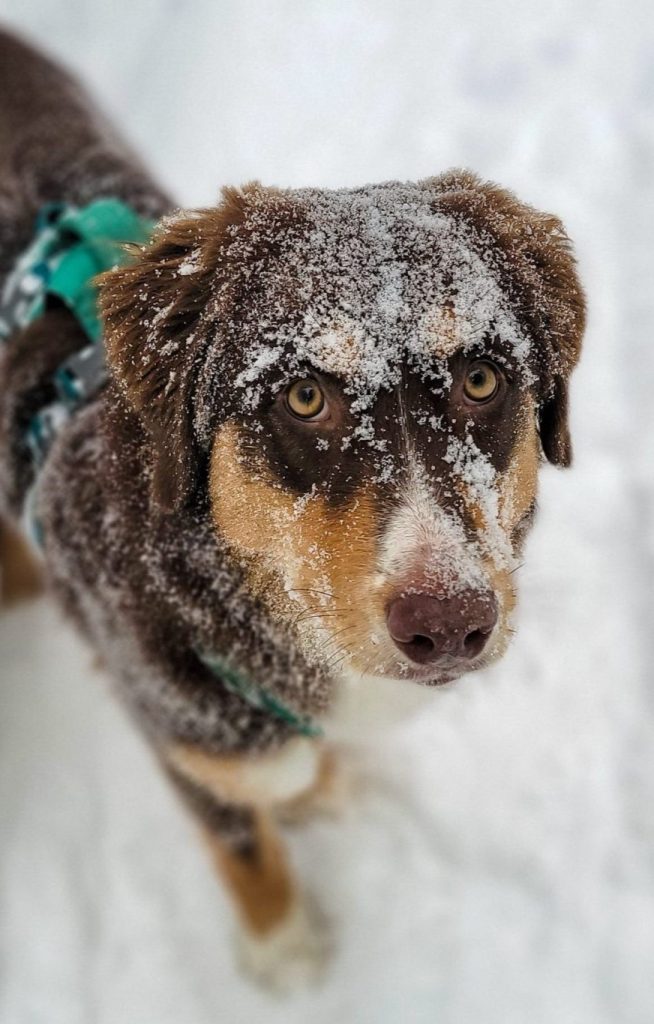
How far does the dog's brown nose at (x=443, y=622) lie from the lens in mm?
1400

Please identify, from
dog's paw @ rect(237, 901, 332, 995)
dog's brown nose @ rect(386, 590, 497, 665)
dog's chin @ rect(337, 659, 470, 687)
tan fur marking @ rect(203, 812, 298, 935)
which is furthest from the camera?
dog's paw @ rect(237, 901, 332, 995)

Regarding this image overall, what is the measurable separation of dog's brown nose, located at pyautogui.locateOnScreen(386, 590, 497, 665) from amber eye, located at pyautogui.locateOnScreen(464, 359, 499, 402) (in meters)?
0.39

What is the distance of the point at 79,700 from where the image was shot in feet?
11.0

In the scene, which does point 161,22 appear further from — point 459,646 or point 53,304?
point 459,646

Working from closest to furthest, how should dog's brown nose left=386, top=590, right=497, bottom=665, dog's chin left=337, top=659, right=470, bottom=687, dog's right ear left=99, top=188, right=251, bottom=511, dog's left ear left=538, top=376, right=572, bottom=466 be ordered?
dog's brown nose left=386, top=590, right=497, bottom=665
dog's chin left=337, top=659, right=470, bottom=687
dog's right ear left=99, top=188, right=251, bottom=511
dog's left ear left=538, top=376, right=572, bottom=466

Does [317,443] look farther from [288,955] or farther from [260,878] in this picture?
[288,955]

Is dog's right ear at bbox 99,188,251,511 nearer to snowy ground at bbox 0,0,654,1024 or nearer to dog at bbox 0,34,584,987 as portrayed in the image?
dog at bbox 0,34,584,987

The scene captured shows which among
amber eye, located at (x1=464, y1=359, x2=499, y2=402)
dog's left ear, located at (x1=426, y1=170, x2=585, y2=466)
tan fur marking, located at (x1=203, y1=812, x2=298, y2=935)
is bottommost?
tan fur marking, located at (x1=203, y1=812, x2=298, y2=935)

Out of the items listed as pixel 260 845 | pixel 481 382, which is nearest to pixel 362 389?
pixel 481 382

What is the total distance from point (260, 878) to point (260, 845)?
146 millimetres

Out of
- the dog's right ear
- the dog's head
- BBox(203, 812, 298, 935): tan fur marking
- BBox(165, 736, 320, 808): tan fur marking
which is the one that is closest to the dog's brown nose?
the dog's head

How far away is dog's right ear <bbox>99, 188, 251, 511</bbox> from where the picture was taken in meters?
1.62

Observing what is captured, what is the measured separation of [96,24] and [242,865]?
4703 millimetres

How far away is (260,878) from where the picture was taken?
104 inches
